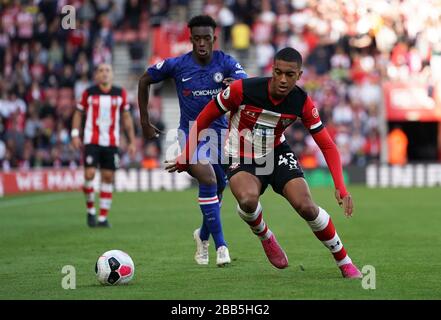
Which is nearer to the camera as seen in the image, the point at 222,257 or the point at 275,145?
the point at 275,145

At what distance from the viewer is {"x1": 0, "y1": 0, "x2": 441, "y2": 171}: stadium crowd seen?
29.2 m

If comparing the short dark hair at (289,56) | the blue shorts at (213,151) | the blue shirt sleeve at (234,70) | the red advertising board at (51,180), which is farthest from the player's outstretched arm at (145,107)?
the red advertising board at (51,180)

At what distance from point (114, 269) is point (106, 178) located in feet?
23.9

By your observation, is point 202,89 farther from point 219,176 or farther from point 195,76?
point 219,176

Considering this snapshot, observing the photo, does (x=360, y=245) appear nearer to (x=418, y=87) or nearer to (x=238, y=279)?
(x=238, y=279)

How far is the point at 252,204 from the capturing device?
30.1ft

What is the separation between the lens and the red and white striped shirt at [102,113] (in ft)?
52.7

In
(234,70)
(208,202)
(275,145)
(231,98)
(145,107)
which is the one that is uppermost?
(234,70)

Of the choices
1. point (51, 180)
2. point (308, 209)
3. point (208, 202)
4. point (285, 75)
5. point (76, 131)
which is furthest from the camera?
point (51, 180)

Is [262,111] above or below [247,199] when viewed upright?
above

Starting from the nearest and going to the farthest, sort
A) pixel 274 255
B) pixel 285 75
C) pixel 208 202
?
pixel 285 75 → pixel 274 255 → pixel 208 202

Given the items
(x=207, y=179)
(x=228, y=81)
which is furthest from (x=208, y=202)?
(x=228, y=81)

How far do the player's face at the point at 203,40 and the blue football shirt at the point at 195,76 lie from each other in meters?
0.15
